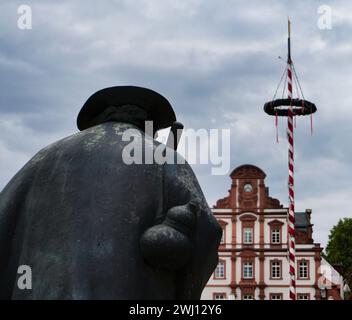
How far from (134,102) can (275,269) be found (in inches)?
1542

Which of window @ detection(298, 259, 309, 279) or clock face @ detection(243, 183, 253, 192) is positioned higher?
clock face @ detection(243, 183, 253, 192)

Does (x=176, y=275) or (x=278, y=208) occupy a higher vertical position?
(x=278, y=208)

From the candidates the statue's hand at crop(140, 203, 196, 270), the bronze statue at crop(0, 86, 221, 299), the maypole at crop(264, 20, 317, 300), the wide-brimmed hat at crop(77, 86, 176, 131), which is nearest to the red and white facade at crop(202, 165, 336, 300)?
the maypole at crop(264, 20, 317, 300)

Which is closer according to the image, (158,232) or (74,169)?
(158,232)

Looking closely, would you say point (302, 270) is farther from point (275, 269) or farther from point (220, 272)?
point (220, 272)

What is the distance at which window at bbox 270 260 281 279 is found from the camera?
41.6 meters

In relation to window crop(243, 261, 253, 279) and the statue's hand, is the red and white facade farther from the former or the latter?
the statue's hand

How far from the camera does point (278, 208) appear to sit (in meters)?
42.0

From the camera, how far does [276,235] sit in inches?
1656

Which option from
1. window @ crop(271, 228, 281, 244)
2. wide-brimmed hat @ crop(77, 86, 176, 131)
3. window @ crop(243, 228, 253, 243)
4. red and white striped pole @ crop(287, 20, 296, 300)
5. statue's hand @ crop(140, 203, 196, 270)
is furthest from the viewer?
window @ crop(243, 228, 253, 243)
